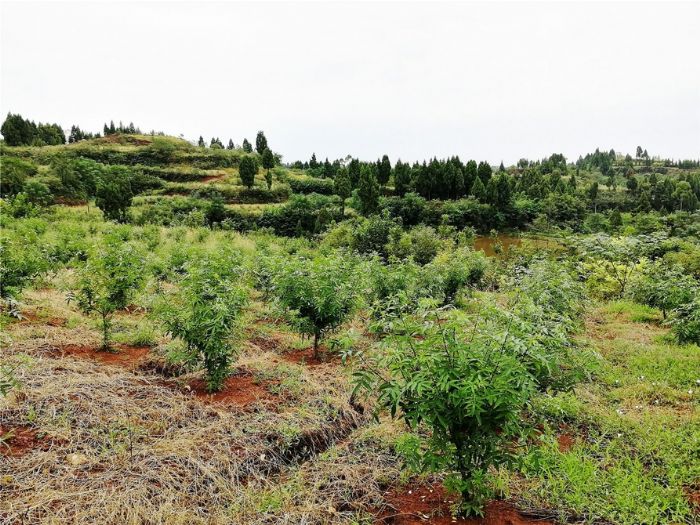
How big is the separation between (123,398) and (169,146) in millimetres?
55028

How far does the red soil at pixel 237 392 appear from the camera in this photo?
4805 millimetres

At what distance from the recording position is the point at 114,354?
603 cm

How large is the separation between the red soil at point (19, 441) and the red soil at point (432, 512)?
306cm

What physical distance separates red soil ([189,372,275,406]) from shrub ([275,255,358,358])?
1.19 m

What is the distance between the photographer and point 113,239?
21.6ft

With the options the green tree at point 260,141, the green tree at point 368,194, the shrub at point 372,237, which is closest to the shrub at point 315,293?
the shrub at point 372,237

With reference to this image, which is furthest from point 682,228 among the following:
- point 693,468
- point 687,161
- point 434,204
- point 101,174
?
point 687,161

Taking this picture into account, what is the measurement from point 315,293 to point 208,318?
6.15 feet

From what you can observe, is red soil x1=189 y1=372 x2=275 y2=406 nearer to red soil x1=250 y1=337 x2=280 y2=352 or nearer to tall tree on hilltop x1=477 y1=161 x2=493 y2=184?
red soil x1=250 y1=337 x2=280 y2=352

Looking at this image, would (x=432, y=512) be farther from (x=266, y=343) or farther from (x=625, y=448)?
(x=266, y=343)

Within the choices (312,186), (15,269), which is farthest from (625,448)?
(312,186)

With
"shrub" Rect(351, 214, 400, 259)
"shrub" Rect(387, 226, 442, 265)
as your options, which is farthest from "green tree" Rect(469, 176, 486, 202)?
"shrub" Rect(387, 226, 442, 265)

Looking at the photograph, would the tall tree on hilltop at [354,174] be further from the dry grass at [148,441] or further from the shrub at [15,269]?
the dry grass at [148,441]

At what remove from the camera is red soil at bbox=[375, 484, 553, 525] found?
3.01 m
